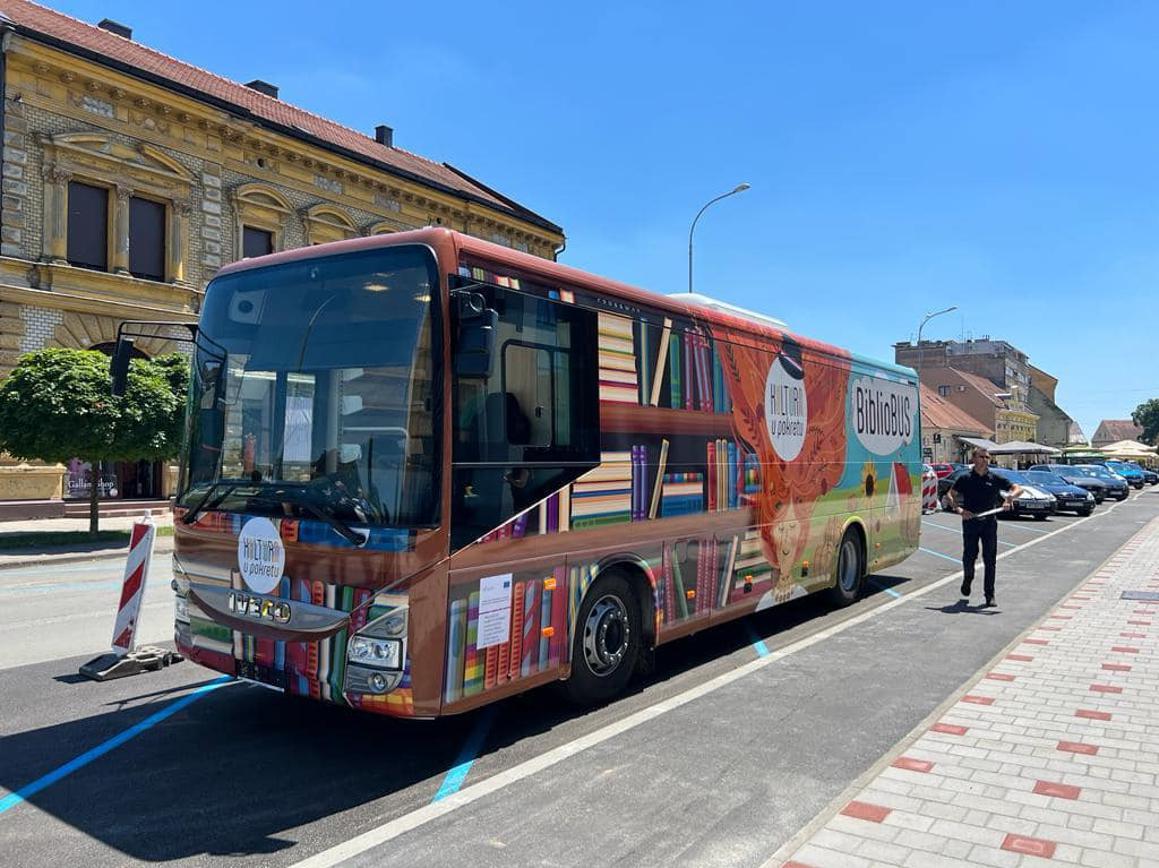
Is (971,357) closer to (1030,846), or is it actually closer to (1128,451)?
(1128,451)

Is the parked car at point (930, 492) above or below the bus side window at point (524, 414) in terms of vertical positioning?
below

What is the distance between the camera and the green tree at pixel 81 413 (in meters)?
16.7

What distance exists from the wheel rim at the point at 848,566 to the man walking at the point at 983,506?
1310 mm

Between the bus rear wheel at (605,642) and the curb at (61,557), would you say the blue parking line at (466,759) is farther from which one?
the curb at (61,557)

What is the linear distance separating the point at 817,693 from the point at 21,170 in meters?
24.1

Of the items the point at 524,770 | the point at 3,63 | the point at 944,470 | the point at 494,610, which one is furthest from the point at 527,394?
the point at 944,470

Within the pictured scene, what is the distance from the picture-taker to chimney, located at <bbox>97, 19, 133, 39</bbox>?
2889 centimetres

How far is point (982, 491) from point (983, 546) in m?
0.67

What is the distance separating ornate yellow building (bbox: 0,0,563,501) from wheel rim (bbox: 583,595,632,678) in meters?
21.2

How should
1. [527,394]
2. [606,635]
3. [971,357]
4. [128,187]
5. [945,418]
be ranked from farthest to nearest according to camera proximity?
[971,357] → [945,418] → [128,187] → [606,635] → [527,394]

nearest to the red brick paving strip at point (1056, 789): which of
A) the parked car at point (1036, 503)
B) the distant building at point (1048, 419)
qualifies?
the parked car at point (1036, 503)

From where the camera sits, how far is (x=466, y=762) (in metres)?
4.95

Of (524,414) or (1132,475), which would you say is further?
(1132,475)

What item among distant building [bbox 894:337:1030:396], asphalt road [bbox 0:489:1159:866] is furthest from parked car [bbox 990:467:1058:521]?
distant building [bbox 894:337:1030:396]
